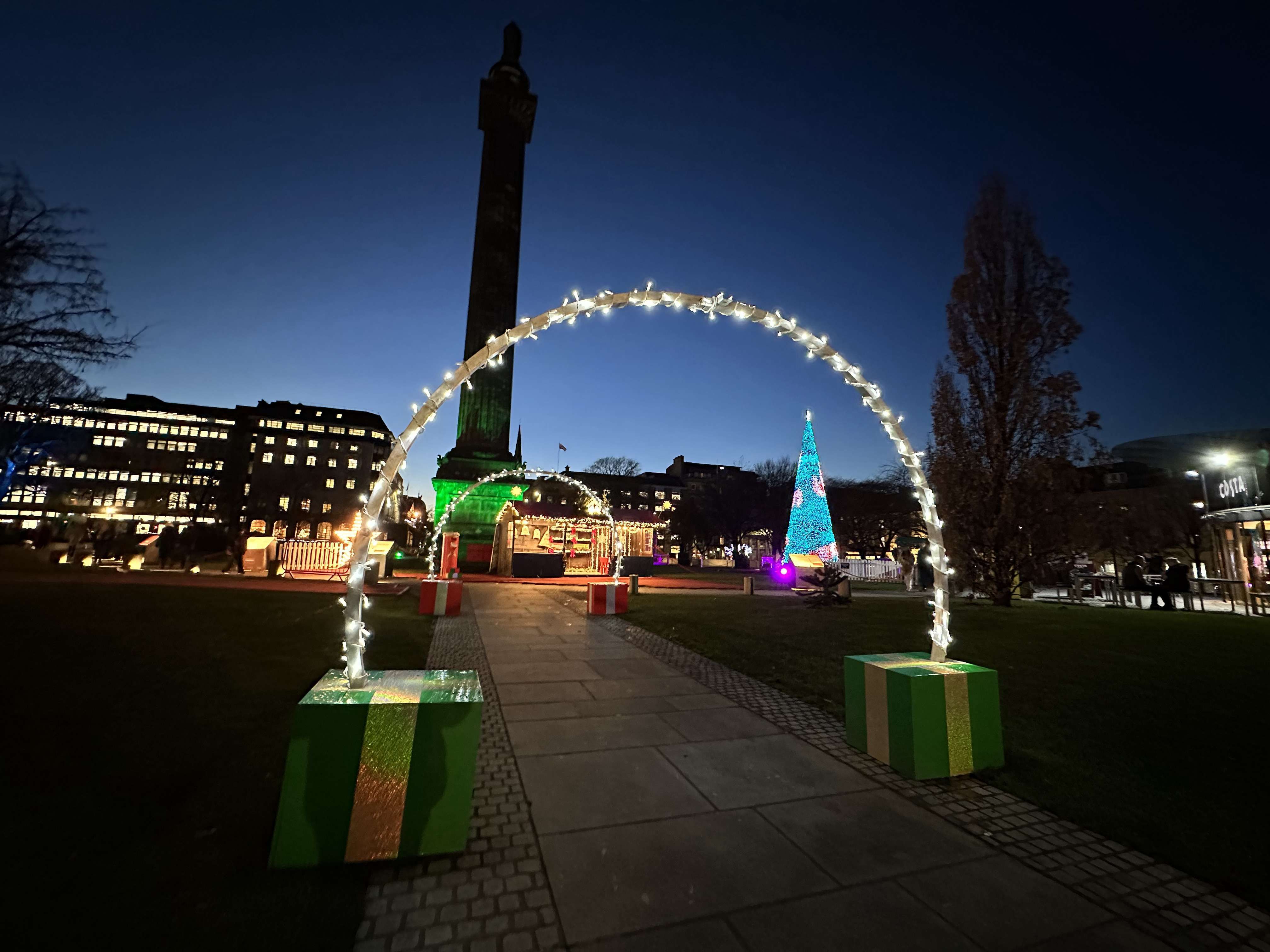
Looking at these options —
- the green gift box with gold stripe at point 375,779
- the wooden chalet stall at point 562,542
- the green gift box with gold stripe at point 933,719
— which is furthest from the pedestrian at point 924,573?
the green gift box with gold stripe at point 375,779

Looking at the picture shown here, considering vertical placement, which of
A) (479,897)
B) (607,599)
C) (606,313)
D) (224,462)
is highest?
(224,462)

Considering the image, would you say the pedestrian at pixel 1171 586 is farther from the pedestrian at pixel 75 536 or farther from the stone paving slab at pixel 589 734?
the pedestrian at pixel 75 536

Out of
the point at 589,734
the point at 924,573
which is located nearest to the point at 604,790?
the point at 589,734

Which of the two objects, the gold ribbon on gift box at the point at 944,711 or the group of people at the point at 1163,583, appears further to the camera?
the group of people at the point at 1163,583

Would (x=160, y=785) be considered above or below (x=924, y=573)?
below

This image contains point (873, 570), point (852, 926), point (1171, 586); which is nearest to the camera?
point (852, 926)

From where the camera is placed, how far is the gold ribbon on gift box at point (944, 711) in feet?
15.0

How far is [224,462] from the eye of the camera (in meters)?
99.8

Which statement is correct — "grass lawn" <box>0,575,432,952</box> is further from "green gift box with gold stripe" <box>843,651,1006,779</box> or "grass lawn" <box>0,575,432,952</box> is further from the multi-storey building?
the multi-storey building

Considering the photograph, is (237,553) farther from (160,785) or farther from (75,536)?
(160,785)

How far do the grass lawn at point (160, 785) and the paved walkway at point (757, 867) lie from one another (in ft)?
1.92

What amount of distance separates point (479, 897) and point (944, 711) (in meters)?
3.77

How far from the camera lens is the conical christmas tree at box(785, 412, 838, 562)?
27.6 meters

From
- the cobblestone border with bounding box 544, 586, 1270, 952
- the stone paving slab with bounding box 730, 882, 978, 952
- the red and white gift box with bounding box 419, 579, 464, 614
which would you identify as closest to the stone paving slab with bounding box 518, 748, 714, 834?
the stone paving slab with bounding box 730, 882, 978, 952
